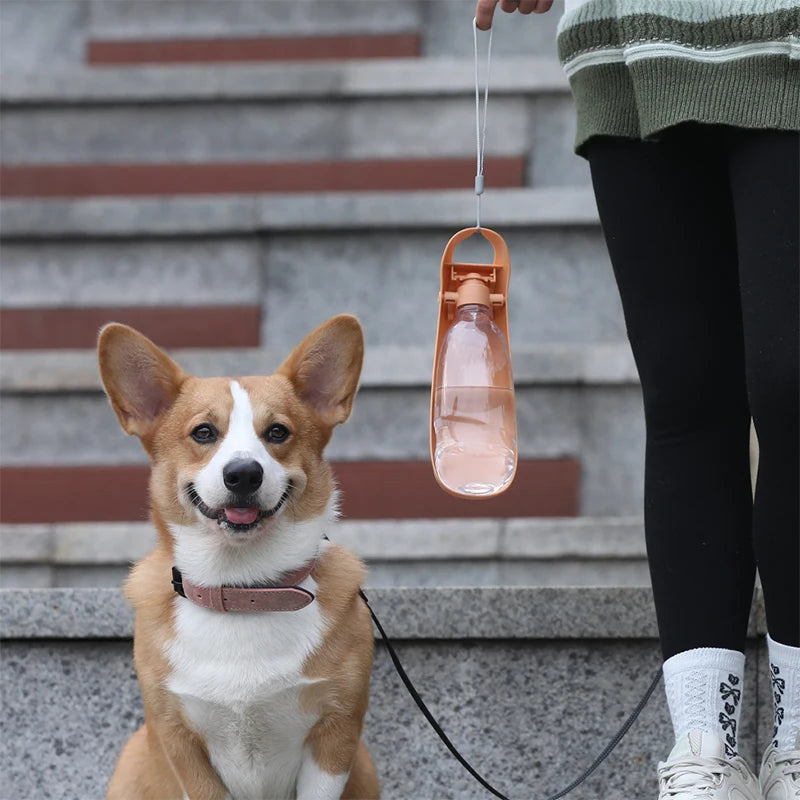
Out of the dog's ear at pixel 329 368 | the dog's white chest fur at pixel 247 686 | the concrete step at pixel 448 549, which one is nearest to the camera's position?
the dog's white chest fur at pixel 247 686

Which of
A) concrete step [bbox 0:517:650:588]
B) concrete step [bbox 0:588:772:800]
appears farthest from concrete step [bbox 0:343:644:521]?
concrete step [bbox 0:588:772:800]

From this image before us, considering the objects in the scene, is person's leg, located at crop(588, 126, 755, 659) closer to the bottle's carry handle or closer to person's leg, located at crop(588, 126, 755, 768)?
person's leg, located at crop(588, 126, 755, 768)

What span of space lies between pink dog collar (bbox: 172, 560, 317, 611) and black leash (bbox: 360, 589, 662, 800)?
0.18 meters

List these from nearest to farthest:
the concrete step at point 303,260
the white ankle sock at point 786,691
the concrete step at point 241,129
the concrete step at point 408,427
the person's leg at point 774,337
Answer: the person's leg at point 774,337
the white ankle sock at point 786,691
the concrete step at point 408,427
the concrete step at point 303,260
the concrete step at point 241,129

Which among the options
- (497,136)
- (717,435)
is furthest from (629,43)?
(497,136)

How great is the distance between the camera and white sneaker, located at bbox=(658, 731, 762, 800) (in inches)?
63.2

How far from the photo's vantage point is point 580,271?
133 inches

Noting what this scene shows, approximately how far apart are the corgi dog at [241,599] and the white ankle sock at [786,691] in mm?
591

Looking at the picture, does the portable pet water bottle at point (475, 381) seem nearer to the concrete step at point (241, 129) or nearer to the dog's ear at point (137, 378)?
the dog's ear at point (137, 378)

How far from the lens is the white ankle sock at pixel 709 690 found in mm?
1644

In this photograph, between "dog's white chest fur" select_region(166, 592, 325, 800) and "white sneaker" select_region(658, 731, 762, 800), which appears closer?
"white sneaker" select_region(658, 731, 762, 800)

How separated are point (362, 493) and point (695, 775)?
163 centimetres

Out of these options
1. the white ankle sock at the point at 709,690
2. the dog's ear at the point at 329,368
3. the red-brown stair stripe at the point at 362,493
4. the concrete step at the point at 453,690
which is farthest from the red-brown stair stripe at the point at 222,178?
the white ankle sock at the point at 709,690

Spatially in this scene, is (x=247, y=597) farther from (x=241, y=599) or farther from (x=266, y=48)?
(x=266, y=48)
